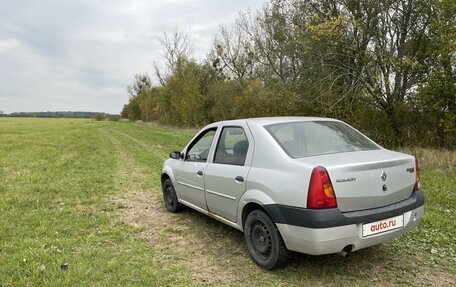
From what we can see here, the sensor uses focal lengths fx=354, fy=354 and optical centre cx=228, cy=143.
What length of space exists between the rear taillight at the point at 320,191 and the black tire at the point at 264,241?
0.60 meters

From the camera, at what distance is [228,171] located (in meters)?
4.41

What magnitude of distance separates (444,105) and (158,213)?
407 inches

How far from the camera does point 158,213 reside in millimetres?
6340

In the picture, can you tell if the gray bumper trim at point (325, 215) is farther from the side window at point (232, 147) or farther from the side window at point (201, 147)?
the side window at point (201, 147)

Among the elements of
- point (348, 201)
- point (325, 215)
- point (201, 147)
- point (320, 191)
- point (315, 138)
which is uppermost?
point (315, 138)

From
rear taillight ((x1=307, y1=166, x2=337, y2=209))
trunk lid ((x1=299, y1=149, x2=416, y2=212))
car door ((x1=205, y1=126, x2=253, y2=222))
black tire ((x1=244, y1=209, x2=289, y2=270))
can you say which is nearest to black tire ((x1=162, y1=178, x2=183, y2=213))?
car door ((x1=205, y1=126, x2=253, y2=222))

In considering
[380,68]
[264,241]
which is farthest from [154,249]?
[380,68]

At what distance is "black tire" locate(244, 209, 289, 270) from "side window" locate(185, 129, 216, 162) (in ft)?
4.68

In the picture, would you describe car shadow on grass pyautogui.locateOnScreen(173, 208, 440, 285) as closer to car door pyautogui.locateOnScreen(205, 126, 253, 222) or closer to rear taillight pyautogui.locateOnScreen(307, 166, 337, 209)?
car door pyautogui.locateOnScreen(205, 126, 253, 222)

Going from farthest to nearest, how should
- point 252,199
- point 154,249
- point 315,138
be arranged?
point 154,249
point 315,138
point 252,199

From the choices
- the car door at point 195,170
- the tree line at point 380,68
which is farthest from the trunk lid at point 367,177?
the tree line at point 380,68

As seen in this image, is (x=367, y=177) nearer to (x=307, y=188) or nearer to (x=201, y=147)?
(x=307, y=188)

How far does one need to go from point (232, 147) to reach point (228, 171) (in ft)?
1.21

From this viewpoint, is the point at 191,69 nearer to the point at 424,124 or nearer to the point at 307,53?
the point at 307,53
